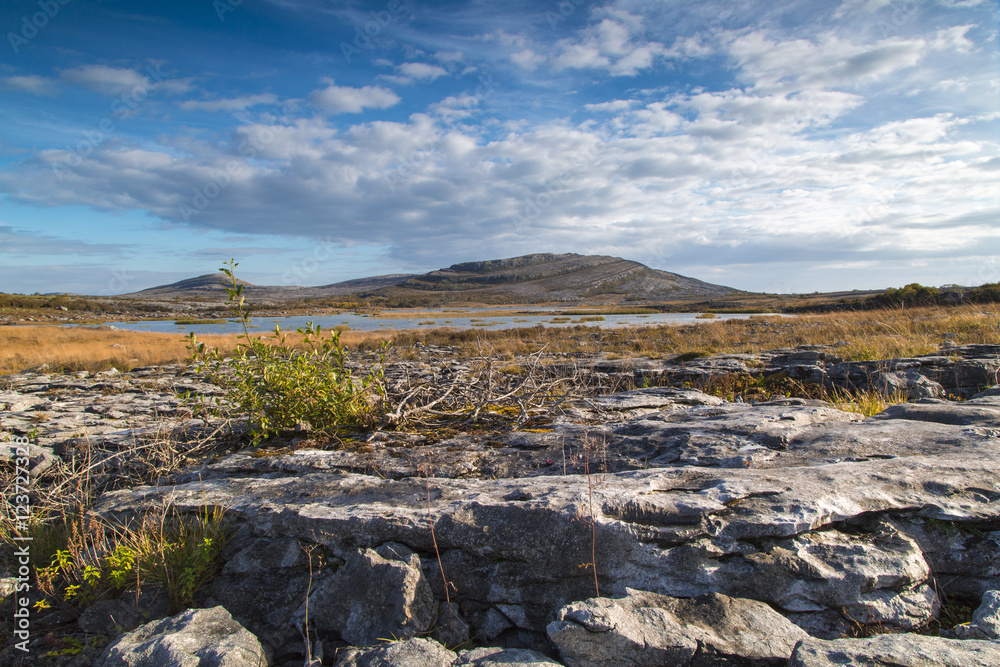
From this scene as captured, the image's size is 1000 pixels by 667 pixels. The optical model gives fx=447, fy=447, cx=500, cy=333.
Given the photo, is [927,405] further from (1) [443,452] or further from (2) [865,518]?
(1) [443,452]

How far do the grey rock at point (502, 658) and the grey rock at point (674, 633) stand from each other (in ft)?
0.40

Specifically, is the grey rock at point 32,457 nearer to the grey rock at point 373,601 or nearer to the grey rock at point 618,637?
the grey rock at point 373,601

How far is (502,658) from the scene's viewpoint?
7.20 feet

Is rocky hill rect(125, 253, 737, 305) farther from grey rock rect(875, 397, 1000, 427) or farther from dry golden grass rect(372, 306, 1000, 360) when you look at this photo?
grey rock rect(875, 397, 1000, 427)

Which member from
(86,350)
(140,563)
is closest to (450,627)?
(140,563)

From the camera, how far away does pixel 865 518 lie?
8.96ft

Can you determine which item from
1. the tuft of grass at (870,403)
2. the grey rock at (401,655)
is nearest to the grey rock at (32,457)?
the grey rock at (401,655)

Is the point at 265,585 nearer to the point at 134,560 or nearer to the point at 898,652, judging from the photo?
the point at 134,560

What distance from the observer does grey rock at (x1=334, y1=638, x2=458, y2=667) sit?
216cm

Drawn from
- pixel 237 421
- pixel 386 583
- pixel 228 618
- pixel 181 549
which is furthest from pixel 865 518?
pixel 237 421

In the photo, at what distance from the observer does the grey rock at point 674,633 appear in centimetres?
209

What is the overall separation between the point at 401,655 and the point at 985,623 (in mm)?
2798

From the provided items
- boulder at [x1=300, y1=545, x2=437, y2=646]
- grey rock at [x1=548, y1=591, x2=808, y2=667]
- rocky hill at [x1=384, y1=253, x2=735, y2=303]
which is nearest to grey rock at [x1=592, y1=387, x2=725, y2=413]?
grey rock at [x1=548, y1=591, x2=808, y2=667]

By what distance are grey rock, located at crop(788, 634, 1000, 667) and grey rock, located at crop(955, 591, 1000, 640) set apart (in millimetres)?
222
